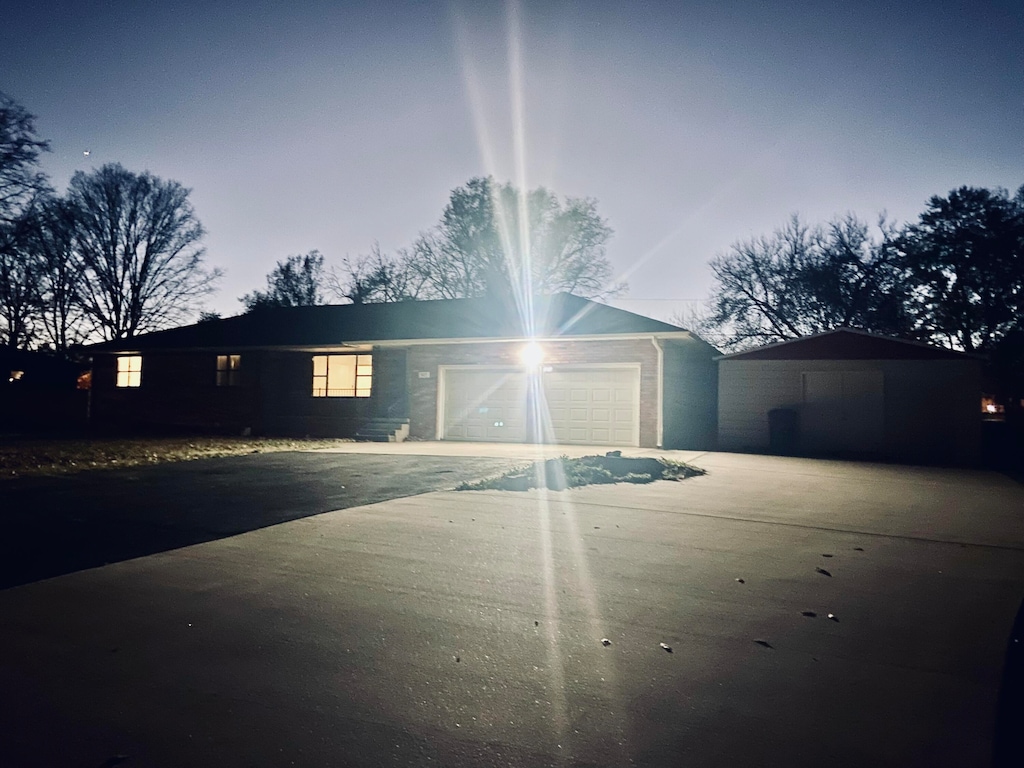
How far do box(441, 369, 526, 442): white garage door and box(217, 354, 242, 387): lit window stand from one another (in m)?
7.65

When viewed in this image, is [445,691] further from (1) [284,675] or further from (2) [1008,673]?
(2) [1008,673]

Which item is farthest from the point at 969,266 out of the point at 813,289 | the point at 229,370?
the point at 229,370

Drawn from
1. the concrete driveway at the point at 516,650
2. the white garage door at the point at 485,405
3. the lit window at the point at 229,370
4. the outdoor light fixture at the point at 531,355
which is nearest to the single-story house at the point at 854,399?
the outdoor light fixture at the point at 531,355

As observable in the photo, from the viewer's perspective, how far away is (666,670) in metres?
3.03

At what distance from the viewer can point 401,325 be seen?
20.2 m

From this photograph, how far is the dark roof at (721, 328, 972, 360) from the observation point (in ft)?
52.0

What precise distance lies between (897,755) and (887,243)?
34.9 metres

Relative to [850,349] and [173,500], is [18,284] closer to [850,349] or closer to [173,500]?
[173,500]

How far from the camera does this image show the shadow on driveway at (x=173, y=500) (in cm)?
528


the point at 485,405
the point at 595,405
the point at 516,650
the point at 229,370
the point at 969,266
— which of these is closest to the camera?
the point at 516,650

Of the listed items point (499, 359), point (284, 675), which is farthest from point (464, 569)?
point (499, 359)

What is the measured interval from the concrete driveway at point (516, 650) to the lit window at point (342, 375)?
1409cm

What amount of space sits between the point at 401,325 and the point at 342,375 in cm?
249

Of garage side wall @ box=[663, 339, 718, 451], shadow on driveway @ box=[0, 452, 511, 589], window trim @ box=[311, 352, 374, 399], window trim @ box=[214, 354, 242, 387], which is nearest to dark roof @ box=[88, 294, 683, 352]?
window trim @ box=[214, 354, 242, 387]
